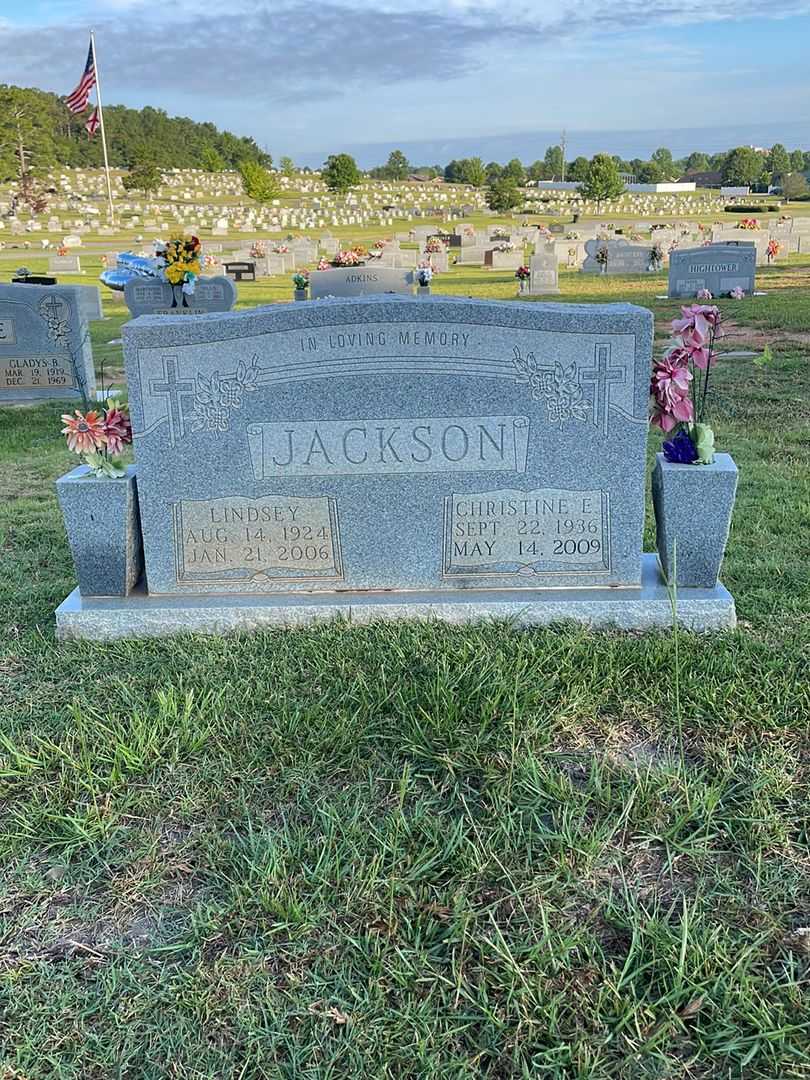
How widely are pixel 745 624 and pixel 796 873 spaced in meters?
1.55

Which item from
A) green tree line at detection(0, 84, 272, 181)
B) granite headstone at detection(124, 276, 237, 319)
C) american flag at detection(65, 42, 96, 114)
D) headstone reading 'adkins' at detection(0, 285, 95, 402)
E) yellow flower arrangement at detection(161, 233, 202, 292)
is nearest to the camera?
headstone reading 'adkins' at detection(0, 285, 95, 402)

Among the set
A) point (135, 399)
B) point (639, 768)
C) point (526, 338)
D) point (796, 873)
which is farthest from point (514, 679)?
point (135, 399)

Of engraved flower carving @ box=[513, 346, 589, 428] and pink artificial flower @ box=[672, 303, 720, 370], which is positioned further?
pink artificial flower @ box=[672, 303, 720, 370]

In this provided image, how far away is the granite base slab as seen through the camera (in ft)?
12.6

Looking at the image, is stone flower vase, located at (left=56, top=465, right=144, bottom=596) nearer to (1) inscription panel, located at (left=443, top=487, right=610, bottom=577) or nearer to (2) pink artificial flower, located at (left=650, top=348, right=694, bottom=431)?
(1) inscription panel, located at (left=443, top=487, right=610, bottom=577)

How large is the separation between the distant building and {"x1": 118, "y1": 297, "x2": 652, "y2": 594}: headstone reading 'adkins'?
13180cm

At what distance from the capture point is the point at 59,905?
2.39 m

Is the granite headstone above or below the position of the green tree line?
below

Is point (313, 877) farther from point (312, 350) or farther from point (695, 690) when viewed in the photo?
point (312, 350)

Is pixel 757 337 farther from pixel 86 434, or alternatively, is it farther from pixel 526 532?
pixel 86 434

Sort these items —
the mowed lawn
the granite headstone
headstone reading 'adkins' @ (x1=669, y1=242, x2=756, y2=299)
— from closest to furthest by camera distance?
1. the mowed lawn
2. the granite headstone
3. headstone reading 'adkins' @ (x1=669, y1=242, x2=756, y2=299)

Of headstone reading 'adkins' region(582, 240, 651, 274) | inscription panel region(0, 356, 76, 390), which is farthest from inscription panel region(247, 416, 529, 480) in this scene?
headstone reading 'adkins' region(582, 240, 651, 274)

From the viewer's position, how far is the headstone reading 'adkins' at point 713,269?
16.7 m

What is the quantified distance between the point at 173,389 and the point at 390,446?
3.14ft
